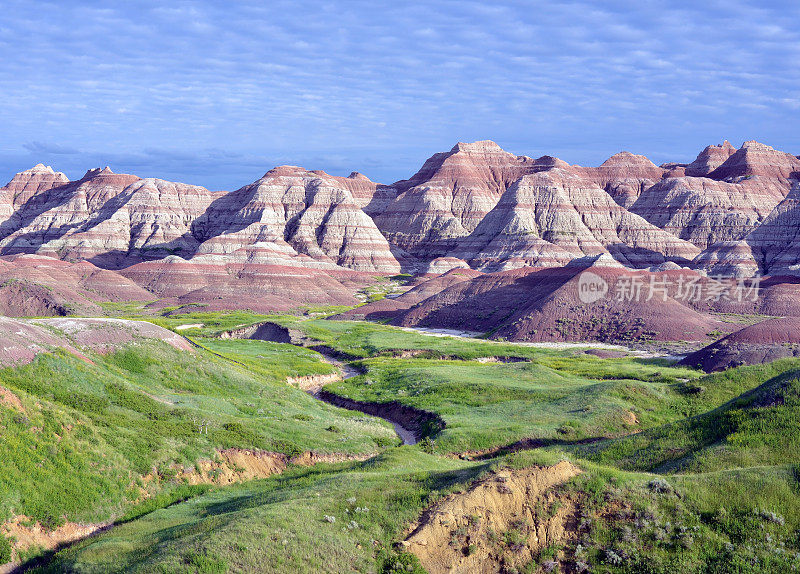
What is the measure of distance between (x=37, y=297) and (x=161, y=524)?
4696 inches

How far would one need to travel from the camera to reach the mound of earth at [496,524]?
19.2 metres

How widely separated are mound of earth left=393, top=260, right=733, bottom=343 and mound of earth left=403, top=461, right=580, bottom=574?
294ft

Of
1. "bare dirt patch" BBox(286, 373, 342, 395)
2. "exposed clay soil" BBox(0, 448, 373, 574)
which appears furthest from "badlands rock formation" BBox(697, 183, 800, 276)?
"exposed clay soil" BBox(0, 448, 373, 574)

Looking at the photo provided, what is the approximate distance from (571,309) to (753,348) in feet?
150

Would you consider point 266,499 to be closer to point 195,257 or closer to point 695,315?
point 695,315

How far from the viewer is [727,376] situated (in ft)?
168

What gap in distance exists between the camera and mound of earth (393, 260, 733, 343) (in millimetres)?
109562

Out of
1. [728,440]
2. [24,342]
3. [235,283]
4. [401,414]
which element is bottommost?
[401,414]

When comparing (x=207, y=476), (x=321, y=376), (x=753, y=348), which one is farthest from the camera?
(x=321, y=376)

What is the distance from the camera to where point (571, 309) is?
117 m

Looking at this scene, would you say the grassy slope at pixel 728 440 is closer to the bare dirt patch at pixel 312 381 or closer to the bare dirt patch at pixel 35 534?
the bare dirt patch at pixel 35 534

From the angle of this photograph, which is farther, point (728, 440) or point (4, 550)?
point (728, 440)

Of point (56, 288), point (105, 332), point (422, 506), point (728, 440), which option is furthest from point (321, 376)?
point (56, 288)

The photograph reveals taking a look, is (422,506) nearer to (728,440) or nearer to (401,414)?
(728,440)
